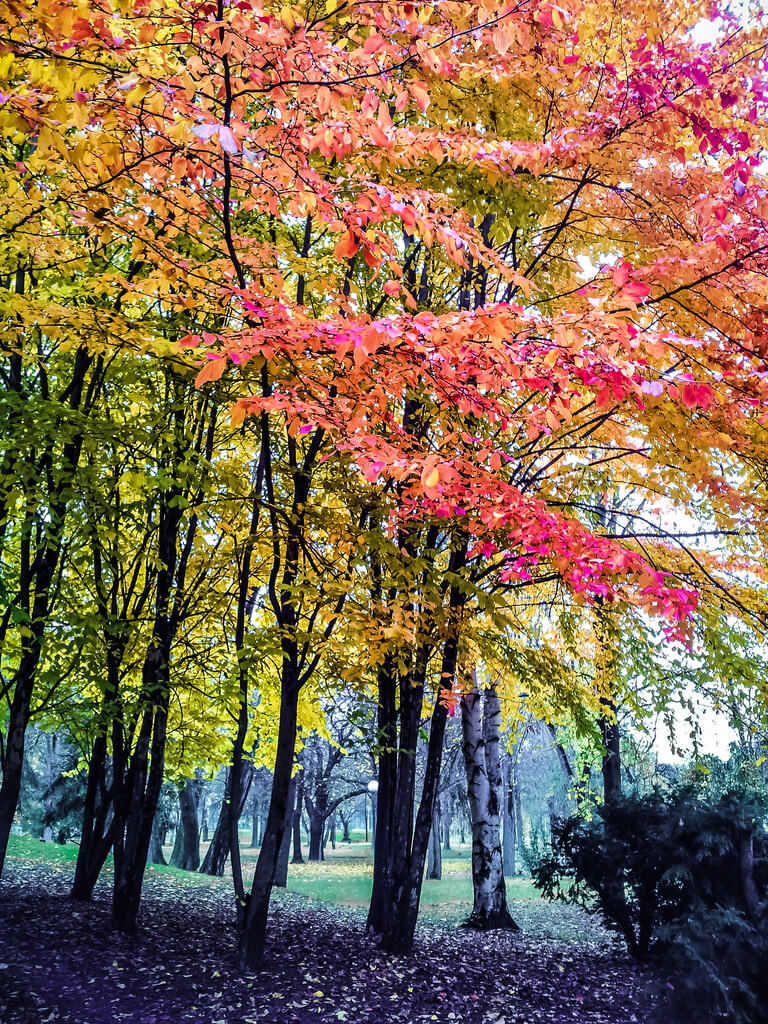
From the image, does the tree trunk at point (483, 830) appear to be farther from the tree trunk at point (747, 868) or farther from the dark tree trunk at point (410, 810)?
the tree trunk at point (747, 868)

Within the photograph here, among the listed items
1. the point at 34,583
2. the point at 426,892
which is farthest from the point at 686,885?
the point at 426,892

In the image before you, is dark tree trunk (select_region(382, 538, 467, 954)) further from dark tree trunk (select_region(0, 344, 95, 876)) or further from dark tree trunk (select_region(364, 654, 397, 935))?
dark tree trunk (select_region(0, 344, 95, 876))

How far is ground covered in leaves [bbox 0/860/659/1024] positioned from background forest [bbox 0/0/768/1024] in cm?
5

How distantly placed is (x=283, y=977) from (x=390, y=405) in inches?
195

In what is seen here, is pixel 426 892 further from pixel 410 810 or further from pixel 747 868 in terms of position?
pixel 747 868

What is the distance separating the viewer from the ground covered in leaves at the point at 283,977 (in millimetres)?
4766

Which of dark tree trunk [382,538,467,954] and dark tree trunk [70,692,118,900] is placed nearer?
dark tree trunk [382,538,467,954]

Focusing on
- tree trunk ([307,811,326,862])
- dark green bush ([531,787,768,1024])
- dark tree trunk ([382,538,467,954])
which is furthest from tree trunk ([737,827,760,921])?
tree trunk ([307,811,326,862])

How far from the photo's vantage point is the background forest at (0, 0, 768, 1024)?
341 cm

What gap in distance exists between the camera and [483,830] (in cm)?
981

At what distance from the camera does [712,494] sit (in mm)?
5566

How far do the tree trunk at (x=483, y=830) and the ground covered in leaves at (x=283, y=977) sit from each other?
1.21 meters

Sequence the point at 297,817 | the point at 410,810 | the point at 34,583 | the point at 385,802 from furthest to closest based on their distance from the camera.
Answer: the point at 297,817, the point at 385,802, the point at 410,810, the point at 34,583

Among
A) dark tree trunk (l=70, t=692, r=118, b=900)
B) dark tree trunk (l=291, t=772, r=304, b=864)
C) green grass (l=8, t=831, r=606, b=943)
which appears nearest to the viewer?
dark tree trunk (l=70, t=692, r=118, b=900)
